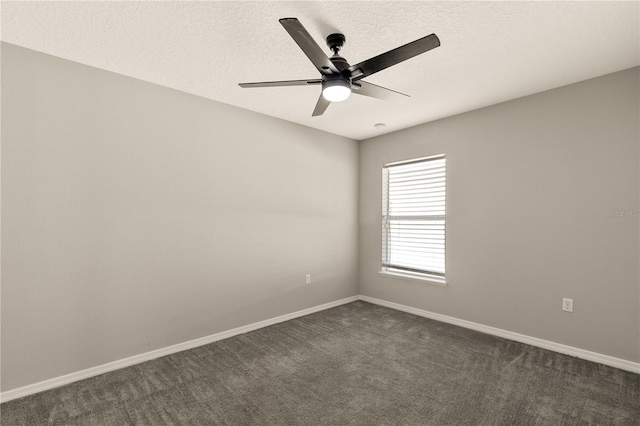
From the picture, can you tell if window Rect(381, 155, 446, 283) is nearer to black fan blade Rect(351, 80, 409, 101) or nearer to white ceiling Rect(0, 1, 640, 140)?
white ceiling Rect(0, 1, 640, 140)

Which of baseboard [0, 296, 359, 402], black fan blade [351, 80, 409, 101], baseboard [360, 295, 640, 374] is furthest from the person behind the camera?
baseboard [360, 295, 640, 374]

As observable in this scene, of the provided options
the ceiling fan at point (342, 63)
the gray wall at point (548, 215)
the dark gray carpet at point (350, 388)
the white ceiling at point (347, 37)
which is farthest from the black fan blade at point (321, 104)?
the dark gray carpet at point (350, 388)

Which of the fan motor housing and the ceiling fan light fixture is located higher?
the fan motor housing

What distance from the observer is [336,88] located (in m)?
2.03

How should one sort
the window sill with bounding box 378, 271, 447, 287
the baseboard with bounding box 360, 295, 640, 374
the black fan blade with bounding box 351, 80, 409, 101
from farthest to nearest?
the window sill with bounding box 378, 271, 447, 287 < the baseboard with bounding box 360, 295, 640, 374 < the black fan blade with bounding box 351, 80, 409, 101

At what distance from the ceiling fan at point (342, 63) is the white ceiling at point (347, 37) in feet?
1.02

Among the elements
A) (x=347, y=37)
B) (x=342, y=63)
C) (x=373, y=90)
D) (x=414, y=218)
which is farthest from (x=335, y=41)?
(x=414, y=218)

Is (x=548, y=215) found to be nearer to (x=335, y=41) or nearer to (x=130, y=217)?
(x=335, y=41)

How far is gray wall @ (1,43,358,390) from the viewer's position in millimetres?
2330

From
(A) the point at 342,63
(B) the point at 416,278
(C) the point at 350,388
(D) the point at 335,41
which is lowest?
(C) the point at 350,388

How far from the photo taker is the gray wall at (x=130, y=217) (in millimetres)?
2330

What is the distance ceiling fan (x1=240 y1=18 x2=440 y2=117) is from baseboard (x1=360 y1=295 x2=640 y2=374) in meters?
2.70

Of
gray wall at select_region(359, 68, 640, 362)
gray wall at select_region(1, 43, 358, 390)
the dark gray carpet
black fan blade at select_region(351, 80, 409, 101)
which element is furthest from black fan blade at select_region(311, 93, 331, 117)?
the dark gray carpet

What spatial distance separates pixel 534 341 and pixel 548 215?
124cm
